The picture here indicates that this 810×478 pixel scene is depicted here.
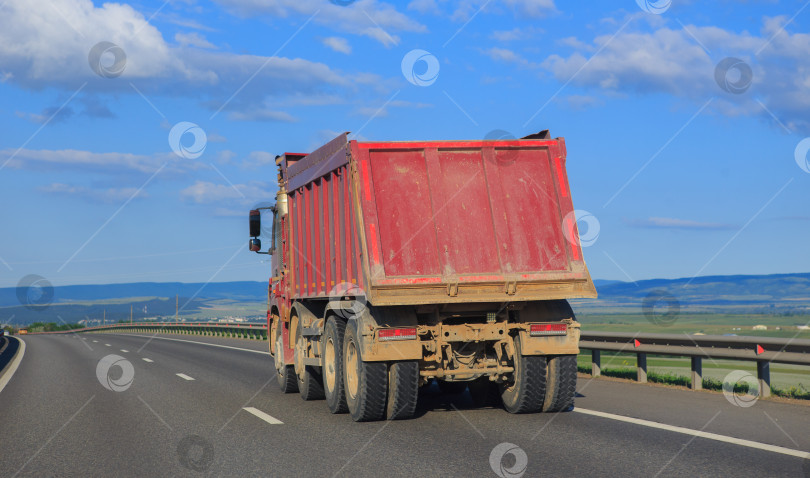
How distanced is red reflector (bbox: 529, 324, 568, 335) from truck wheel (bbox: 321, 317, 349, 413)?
2374mm

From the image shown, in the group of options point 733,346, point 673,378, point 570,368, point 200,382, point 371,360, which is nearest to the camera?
point 371,360

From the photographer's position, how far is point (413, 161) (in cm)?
1027

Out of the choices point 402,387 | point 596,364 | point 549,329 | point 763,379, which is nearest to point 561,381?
point 549,329

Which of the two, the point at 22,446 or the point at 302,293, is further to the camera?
the point at 302,293

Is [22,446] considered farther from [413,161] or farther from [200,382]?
[200,382]

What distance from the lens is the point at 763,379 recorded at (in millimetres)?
11852

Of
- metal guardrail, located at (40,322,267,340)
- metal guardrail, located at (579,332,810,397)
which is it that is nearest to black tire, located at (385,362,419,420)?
→ metal guardrail, located at (579,332,810,397)

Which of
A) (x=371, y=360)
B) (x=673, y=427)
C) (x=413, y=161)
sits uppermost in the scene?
(x=413, y=161)

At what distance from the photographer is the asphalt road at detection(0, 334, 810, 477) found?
716 cm

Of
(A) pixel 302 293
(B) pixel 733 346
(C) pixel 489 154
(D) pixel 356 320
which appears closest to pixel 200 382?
(A) pixel 302 293

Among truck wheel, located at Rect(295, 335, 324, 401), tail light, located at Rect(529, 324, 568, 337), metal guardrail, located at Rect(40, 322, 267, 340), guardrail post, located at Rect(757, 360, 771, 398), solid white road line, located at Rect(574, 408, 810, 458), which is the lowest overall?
solid white road line, located at Rect(574, 408, 810, 458)

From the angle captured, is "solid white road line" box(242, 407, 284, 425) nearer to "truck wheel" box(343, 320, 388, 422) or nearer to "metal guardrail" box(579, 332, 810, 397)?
"truck wheel" box(343, 320, 388, 422)

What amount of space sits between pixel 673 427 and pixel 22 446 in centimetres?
661

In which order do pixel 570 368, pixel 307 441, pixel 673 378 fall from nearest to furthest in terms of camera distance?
pixel 307 441 → pixel 570 368 → pixel 673 378
